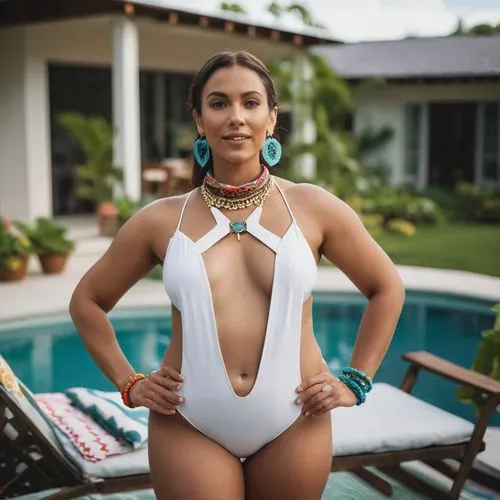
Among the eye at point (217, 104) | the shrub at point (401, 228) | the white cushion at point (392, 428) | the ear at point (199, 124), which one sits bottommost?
the shrub at point (401, 228)

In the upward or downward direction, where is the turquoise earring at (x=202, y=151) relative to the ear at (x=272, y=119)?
downward

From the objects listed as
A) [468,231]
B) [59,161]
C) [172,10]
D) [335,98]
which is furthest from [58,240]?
[468,231]

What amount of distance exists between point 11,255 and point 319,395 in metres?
8.84

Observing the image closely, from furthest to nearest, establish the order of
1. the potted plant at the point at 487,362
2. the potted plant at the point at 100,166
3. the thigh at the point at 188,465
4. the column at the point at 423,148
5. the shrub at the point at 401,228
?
1. the column at the point at 423,148
2. the shrub at the point at 401,228
3. the potted plant at the point at 100,166
4. the potted plant at the point at 487,362
5. the thigh at the point at 188,465

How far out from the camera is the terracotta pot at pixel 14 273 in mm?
10336

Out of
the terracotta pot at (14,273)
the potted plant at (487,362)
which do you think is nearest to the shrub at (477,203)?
the terracotta pot at (14,273)

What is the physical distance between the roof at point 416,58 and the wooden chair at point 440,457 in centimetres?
1232

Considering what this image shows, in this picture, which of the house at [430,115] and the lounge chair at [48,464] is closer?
the lounge chair at [48,464]

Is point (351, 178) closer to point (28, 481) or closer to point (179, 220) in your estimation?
point (28, 481)

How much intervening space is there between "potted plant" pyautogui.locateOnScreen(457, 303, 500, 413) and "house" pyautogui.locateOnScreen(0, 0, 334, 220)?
901cm

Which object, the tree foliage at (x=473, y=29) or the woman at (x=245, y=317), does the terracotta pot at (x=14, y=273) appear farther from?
the tree foliage at (x=473, y=29)

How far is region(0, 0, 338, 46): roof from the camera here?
12.5m

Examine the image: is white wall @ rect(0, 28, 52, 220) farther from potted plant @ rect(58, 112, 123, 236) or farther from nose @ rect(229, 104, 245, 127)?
nose @ rect(229, 104, 245, 127)

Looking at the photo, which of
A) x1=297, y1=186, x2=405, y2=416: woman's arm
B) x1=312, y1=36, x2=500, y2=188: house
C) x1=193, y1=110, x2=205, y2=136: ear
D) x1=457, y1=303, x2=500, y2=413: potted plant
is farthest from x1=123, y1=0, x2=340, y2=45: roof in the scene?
x1=297, y1=186, x2=405, y2=416: woman's arm
